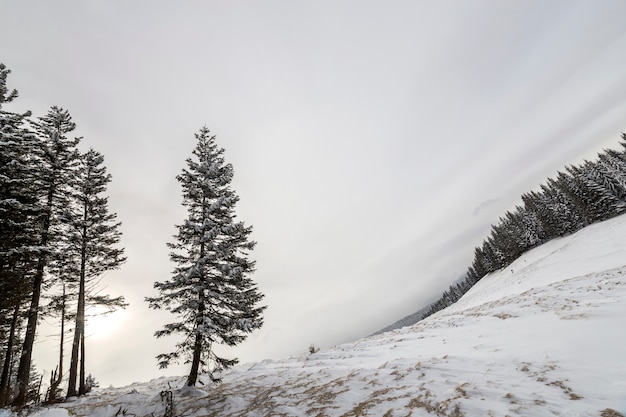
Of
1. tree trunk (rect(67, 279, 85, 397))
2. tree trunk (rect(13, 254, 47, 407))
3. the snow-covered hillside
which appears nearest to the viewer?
the snow-covered hillside

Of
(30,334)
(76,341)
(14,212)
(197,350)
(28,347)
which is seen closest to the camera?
(14,212)

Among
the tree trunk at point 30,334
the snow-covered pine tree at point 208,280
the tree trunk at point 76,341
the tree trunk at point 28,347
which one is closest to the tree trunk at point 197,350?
the snow-covered pine tree at point 208,280

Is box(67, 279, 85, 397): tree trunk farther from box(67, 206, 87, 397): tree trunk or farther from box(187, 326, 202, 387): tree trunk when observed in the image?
box(187, 326, 202, 387): tree trunk

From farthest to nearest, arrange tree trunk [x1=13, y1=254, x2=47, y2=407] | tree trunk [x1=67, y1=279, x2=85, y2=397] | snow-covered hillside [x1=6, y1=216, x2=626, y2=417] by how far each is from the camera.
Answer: tree trunk [x1=67, y1=279, x2=85, y2=397]
tree trunk [x1=13, y1=254, x2=47, y2=407]
snow-covered hillside [x1=6, y1=216, x2=626, y2=417]

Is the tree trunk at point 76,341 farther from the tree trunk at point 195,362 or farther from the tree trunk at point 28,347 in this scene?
the tree trunk at point 195,362

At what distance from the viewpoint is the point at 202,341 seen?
11.5 metres

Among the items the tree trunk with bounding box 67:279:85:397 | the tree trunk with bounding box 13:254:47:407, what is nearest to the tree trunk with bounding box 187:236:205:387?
the tree trunk with bounding box 13:254:47:407

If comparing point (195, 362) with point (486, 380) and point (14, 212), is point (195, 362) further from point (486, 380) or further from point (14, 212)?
point (486, 380)

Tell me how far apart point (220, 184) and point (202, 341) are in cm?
768

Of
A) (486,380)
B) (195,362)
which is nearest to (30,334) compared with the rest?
(195,362)

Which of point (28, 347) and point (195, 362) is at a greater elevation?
point (28, 347)

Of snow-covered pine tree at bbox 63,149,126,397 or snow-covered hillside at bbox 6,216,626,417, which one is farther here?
snow-covered pine tree at bbox 63,149,126,397

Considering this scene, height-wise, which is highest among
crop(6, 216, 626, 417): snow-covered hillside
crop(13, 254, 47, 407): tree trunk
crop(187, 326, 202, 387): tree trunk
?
crop(13, 254, 47, 407): tree trunk

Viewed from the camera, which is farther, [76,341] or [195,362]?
[76,341]
